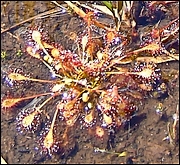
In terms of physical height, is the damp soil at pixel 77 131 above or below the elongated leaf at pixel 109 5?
below

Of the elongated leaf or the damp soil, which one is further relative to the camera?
the damp soil

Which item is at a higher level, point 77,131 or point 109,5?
point 109,5

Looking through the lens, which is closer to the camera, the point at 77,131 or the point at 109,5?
the point at 109,5

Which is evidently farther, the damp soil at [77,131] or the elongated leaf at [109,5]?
the damp soil at [77,131]

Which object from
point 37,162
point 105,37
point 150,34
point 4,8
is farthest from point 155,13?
point 37,162

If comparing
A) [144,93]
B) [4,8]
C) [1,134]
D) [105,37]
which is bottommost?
[1,134]

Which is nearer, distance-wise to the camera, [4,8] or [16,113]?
[16,113]

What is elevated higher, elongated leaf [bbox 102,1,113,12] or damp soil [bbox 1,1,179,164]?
elongated leaf [bbox 102,1,113,12]

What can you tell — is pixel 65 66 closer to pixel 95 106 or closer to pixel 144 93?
pixel 95 106
